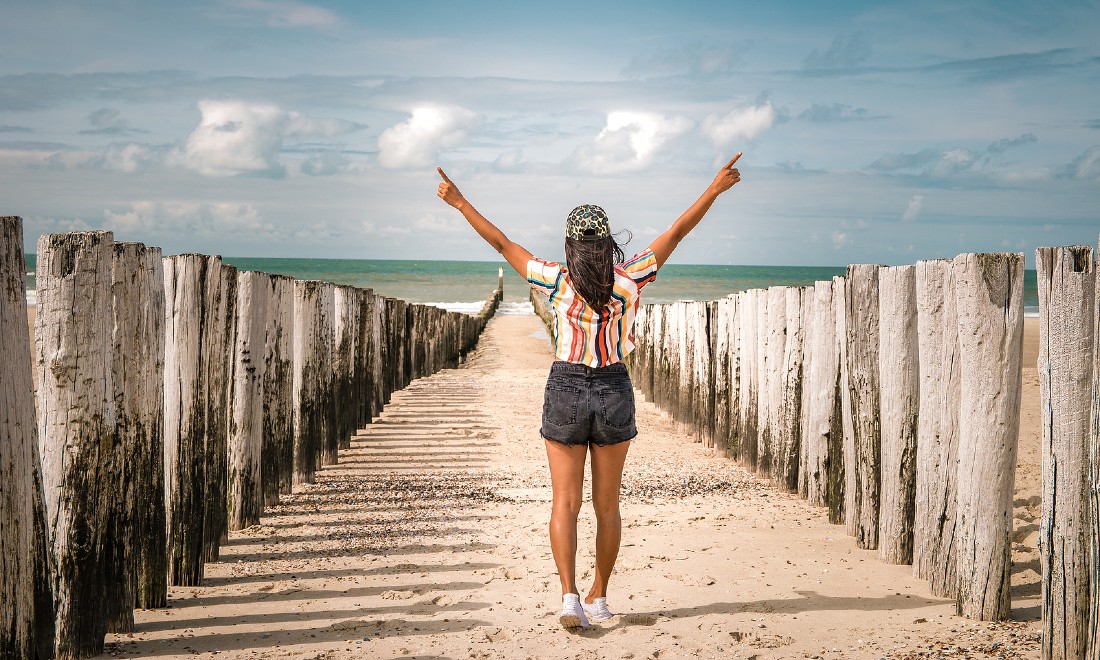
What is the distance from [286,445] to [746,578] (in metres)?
3.47

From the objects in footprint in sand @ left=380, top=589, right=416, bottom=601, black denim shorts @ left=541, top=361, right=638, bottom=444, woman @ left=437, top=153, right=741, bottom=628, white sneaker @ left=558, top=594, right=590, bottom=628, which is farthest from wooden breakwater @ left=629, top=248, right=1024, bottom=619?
footprint in sand @ left=380, top=589, right=416, bottom=601

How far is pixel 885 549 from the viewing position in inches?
210

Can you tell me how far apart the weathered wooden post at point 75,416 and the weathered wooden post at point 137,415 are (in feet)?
0.31

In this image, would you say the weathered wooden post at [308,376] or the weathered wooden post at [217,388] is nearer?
the weathered wooden post at [217,388]

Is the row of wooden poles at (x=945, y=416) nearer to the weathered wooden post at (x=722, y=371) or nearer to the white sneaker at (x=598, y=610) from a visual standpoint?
the weathered wooden post at (x=722, y=371)

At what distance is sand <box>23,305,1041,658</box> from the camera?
418cm

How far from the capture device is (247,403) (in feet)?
19.7

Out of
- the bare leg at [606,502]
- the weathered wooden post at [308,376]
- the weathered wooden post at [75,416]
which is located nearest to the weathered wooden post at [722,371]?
the weathered wooden post at [308,376]

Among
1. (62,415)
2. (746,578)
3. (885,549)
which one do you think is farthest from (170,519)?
(885,549)

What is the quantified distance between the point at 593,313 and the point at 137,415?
2.05m

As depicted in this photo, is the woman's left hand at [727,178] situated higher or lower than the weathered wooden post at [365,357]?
higher

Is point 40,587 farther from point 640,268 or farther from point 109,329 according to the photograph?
point 640,268

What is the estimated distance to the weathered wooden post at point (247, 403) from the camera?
5918 mm

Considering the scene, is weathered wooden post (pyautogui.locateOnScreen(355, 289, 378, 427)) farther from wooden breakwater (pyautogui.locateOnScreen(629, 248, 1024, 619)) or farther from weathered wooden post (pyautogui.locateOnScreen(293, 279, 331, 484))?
wooden breakwater (pyautogui.locateOnScreen(629, 248, 1024, 619))
